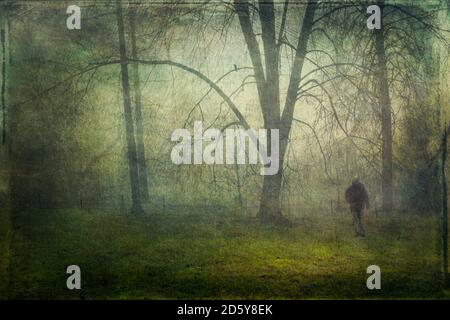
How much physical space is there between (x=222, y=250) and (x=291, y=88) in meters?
2.35

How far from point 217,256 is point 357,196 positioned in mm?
2022

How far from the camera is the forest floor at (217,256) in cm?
682

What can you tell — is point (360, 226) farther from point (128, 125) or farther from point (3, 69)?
point (3, 69)

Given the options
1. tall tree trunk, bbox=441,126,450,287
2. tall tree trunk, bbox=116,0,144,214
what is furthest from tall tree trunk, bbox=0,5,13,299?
tall tree trunk, bbox=441,126,450,287

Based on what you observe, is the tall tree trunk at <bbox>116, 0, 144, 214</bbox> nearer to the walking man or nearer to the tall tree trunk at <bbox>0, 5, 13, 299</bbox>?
the tall tree trunk at <bbox>0, 5, 13, 299</bbox>

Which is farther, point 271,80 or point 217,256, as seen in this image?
point 271,80

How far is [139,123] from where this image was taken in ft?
22.9

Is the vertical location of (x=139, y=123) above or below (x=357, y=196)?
above

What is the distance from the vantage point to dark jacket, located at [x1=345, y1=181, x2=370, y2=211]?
6.94 metres

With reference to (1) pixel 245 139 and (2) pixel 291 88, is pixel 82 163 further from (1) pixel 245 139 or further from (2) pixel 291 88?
(2) pixel 291 88

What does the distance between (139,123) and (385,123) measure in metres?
3.26

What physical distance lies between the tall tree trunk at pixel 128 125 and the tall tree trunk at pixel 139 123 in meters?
0.06
